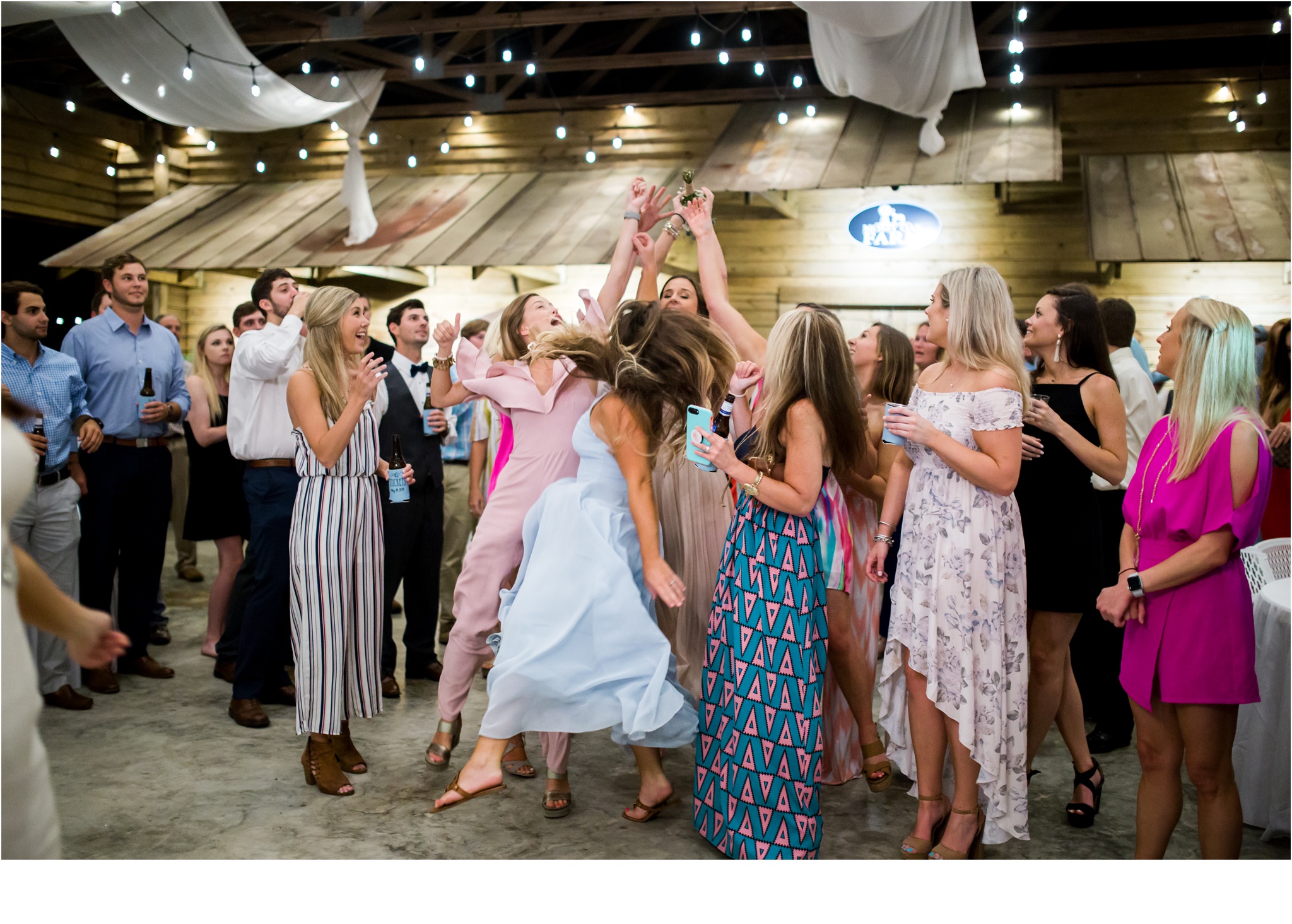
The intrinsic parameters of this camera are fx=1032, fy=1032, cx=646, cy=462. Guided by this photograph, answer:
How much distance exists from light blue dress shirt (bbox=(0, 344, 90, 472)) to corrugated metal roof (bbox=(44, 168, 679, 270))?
401 centimetres

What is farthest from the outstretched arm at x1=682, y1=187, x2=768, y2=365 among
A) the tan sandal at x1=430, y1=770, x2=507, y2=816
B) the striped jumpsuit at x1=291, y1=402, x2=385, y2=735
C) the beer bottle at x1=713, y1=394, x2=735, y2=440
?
the tan sandal at x1=430, y1=770, x2=507, y2=816

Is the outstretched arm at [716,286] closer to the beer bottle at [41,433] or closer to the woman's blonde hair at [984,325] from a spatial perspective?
the woman's blonde hair at [984,325]

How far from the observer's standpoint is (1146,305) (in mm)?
8430

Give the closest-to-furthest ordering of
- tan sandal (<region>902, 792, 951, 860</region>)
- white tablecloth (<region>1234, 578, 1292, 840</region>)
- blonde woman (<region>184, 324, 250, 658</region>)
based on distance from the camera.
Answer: tan sandal (<region>902, 792, 951, 860</region>)
white tablecloth (<region>1234, 578, 1292, 840</region>)
blonde woman (<region>184, 324, 250, 658</region>)

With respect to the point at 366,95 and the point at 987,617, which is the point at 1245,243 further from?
the point at 366,95

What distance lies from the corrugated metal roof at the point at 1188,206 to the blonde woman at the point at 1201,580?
4.90m

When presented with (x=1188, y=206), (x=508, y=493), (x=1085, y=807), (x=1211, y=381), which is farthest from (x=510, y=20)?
(x=1085, y=807)

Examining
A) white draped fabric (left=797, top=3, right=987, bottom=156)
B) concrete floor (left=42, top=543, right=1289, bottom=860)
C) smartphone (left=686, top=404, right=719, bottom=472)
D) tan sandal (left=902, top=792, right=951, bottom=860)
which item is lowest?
concrete floor (left=42, top=543, right=1289, bottom=860)

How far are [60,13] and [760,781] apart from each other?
522 cm

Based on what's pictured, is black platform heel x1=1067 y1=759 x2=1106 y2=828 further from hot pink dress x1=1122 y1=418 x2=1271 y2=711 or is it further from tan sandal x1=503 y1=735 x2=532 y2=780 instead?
tan sandal x1=503 y1=735 x2=532 y2=780

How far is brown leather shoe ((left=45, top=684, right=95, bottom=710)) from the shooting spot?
427cm

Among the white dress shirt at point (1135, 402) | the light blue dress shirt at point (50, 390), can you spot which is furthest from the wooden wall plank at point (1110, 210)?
the light blue dress shirt at point (50, 390)

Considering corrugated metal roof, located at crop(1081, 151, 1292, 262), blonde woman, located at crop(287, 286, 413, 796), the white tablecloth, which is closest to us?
the white tablecloth

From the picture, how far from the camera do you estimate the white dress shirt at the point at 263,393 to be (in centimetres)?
412
